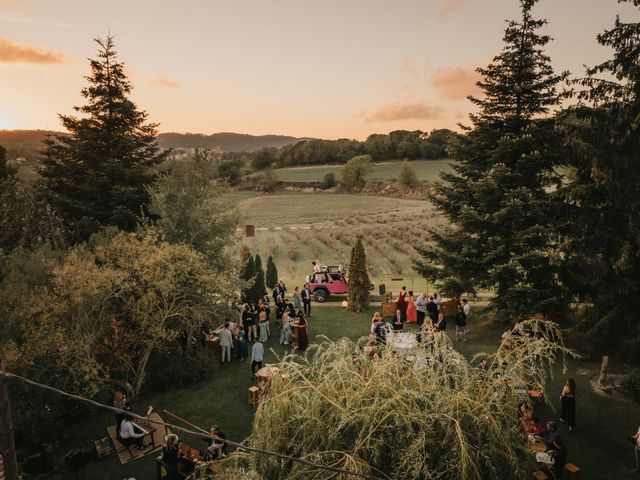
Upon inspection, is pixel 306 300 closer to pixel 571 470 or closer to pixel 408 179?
pixel 571 470

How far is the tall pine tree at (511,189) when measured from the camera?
16.8 metres

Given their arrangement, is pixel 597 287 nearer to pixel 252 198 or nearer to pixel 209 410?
pixel 209 410

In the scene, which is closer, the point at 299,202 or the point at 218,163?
the point at 218,163

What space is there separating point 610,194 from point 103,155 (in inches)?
896

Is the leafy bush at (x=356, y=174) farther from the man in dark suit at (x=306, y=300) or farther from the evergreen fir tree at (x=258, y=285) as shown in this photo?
the man in dark suit at (x=306, y=300)

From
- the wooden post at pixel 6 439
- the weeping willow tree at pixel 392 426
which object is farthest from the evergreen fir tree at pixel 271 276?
the weeping willow tree at pixel 392 426

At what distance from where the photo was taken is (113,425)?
13547mm

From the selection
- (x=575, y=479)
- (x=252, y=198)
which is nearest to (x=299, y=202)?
(x=252, y=198)

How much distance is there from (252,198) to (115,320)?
65625mm

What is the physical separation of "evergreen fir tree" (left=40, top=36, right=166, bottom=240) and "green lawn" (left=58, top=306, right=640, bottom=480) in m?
10.0

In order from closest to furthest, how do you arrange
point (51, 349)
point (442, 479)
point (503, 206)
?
point (442, 479)
point (51, 349)
point (503, 206)

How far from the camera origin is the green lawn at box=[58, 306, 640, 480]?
35.9 ft

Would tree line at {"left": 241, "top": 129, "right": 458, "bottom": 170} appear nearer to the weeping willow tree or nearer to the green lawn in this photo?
the green lawn

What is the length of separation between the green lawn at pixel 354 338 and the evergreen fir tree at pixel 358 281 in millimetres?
3636
